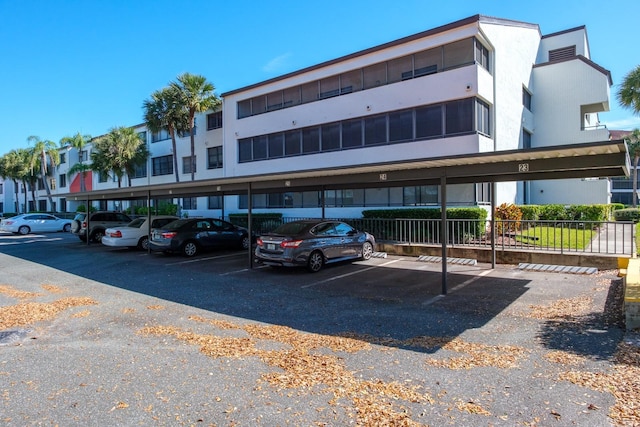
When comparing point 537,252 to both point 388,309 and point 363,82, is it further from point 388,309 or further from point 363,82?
point 363,82

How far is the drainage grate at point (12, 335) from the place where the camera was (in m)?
5.67

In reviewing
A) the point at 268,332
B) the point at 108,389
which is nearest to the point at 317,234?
the point at 268,332

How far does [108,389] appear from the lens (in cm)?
407

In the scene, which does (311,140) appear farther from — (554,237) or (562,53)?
(562,53)

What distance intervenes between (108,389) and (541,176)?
9687mm

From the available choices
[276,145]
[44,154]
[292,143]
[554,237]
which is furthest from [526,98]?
[44,154]

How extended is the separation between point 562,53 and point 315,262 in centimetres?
2581

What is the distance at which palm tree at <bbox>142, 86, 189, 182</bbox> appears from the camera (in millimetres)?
27469

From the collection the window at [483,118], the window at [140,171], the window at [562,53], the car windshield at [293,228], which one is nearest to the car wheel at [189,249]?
the car windshield at [293,228]

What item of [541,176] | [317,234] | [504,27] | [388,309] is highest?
[504,27]

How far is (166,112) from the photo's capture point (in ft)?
91.5

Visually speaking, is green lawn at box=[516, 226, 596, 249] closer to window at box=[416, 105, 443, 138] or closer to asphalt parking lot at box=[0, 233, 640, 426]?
asphalt parking lot at box=[0, 233, 640, 426]

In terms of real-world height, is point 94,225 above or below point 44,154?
below

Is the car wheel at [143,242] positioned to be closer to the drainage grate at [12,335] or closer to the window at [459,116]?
the drainage grate at [12,335]
